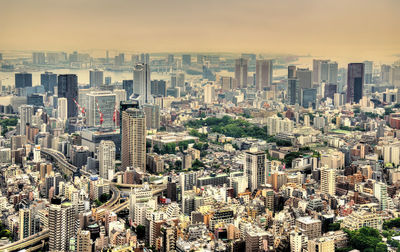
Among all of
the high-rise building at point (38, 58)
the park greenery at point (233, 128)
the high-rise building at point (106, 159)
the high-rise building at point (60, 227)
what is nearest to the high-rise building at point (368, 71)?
the park greenery at point (233, 128)

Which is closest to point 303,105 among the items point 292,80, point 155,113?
point 292,80

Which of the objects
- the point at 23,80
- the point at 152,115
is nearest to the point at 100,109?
the point at 152,115

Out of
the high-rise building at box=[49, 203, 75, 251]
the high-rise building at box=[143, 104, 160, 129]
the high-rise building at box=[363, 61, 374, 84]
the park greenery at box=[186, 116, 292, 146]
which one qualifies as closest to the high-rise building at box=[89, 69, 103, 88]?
the high-rise building at box=[143, 104, 160, 129]

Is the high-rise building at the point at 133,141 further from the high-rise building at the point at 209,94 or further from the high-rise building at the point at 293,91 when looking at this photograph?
the high-rise building at the point at 293,91

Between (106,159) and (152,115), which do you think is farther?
(152,115)

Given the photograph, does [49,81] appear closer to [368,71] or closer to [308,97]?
[308,97]

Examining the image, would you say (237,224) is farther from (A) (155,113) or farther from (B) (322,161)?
(A) (155,113)
